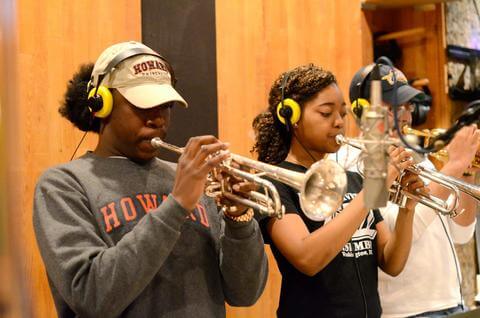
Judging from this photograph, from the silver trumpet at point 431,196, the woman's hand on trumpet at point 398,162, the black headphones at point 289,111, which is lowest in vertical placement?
the silver trumpet at point 431,196

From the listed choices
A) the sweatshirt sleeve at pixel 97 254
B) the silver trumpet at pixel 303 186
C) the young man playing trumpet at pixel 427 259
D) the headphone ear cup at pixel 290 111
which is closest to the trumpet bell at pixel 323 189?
the silver trumpet at pixel 303 186

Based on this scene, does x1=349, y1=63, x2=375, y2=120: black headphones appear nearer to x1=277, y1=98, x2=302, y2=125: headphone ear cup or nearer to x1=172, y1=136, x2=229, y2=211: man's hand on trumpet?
x1=277, y1=98, x2=302, y2=125: headphone ear cup

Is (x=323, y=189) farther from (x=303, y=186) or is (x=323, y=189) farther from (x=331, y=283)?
(x=331, y=283)

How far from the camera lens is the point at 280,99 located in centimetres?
204

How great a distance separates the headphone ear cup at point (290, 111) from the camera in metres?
1.96

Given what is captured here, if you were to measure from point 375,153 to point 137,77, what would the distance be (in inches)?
35.0

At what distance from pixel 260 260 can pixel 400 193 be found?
1.92 ft

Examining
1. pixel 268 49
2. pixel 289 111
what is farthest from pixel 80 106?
pixel 268 49

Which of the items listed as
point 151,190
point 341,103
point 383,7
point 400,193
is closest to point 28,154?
point 151,190

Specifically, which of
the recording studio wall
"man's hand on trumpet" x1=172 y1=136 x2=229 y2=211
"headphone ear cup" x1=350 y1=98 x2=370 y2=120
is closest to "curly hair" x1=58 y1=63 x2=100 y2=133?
"man's hand on trumpet" x1=172 y1=136 x2=229 y2=211

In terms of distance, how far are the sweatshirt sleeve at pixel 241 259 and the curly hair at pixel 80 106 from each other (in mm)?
514

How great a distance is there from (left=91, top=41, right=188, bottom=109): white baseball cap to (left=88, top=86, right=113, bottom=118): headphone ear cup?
0.03m

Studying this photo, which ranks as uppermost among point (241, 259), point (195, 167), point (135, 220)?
point (195, 167)

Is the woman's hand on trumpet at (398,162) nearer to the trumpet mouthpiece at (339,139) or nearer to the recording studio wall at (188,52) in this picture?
the trumpet mouthpiece at (339,139)
